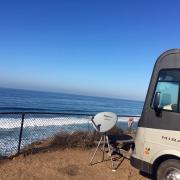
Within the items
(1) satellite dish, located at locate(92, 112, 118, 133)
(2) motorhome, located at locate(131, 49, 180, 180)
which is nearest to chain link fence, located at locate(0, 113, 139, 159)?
(1) satellite dish, located at locate(92, 112, 118, 133)

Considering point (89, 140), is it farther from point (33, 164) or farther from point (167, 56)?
point (167, 56)

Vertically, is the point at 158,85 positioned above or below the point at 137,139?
above

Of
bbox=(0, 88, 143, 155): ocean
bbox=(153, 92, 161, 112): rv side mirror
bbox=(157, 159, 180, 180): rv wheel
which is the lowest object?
bbox=(0, 88, 143, 155): ocean

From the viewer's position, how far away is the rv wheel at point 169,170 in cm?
616

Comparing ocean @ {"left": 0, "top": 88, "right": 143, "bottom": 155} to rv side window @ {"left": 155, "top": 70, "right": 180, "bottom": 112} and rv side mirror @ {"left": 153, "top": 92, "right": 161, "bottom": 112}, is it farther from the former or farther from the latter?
rv side window @ {"left": 155, "top": 70, "right": 180, "bottom": 112}

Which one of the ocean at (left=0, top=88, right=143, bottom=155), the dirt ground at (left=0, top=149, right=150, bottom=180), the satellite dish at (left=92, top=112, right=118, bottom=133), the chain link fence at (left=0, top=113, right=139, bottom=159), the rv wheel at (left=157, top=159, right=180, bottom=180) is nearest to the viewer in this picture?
the rv wheel at (left=157, top=159, right=180, bottom=180)

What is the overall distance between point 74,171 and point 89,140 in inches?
107

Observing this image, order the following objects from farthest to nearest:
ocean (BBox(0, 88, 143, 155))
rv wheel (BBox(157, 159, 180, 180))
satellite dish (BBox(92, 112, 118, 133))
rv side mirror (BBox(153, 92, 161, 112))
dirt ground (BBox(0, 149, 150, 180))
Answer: ocean (BBox(0, 88, 143, 155)) → satellite dish (BBox(92, 112, 118, 133)) → dirt ground (BBox(0, 149, 150, 180)) → rv side mirror (BBox(153, 92, 161, 112)) → rv wheel (BBox(157, 159, 180, 180))

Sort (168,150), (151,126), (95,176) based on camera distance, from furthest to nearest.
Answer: (95,176)
(151,126)
(168,150)

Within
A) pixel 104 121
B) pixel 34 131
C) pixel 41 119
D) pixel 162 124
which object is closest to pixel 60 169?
pixel 104 121

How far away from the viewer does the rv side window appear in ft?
20.4

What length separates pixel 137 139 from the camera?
22.7 ft

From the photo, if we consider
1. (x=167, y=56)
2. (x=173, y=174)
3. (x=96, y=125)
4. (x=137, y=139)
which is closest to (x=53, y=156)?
(x=96, y=125)

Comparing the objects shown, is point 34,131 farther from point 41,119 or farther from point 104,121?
point 41,119
